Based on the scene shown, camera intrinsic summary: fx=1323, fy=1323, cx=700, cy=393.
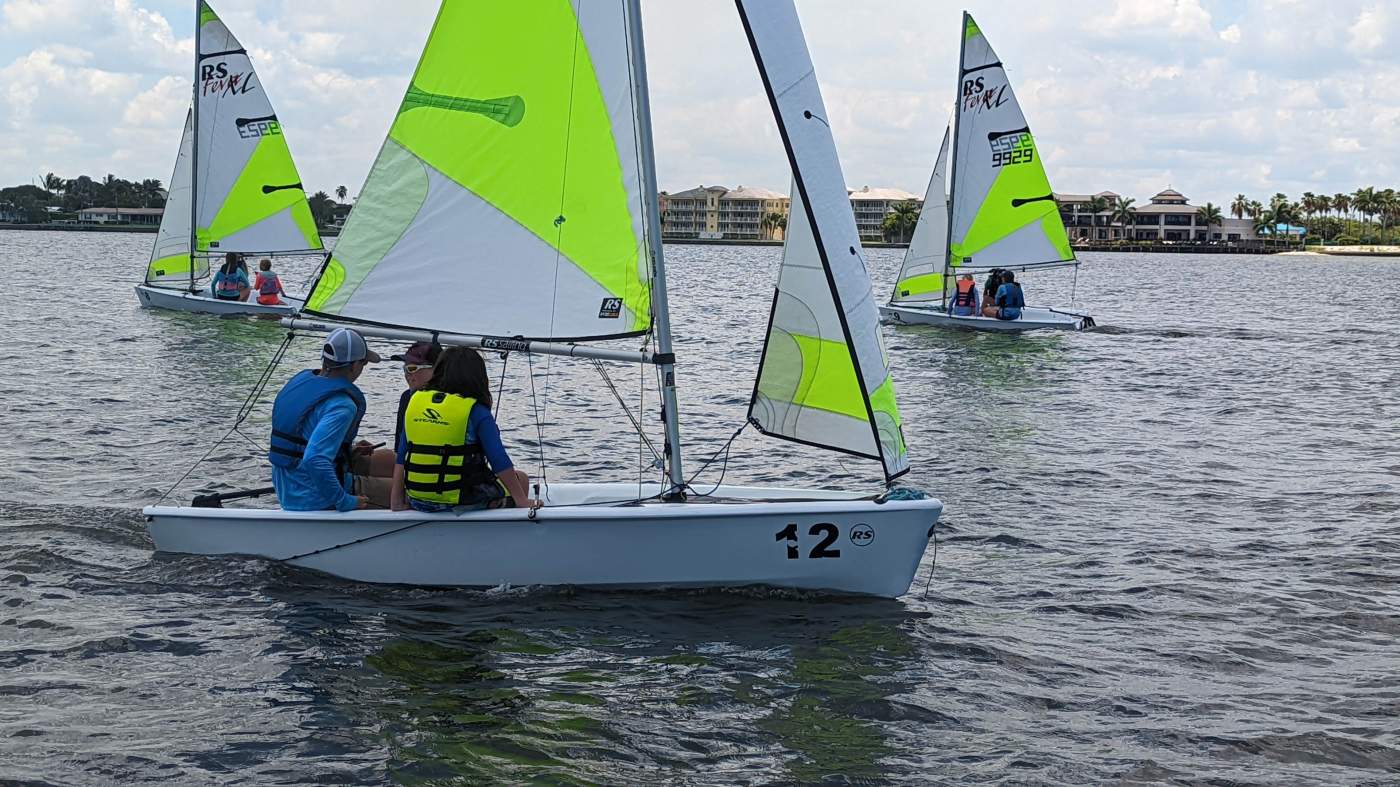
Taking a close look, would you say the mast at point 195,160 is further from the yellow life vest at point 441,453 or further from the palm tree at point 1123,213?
the palm tree at point 1123,213

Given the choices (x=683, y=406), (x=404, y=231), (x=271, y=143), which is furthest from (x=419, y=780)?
(x=271, y=143)

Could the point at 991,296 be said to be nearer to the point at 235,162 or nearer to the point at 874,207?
the point at 235,162

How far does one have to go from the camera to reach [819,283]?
→ 787 cm

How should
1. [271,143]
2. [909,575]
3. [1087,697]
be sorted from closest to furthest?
[1087,697]
[909,575]
[271,143]

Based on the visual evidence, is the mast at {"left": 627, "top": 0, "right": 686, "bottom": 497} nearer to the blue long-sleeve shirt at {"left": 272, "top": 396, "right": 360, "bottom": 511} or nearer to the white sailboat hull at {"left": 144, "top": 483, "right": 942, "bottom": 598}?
the white sailboat hull at {"left": 144, "top": 483, "right": 942, "bottom": 598}

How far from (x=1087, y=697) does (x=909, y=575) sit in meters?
1.41

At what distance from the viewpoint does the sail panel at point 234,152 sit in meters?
27.8

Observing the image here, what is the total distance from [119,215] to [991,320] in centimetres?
15444

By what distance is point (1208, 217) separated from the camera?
170250 mm

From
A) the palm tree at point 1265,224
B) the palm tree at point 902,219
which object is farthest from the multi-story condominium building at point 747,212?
the palm tree at point 1265,224

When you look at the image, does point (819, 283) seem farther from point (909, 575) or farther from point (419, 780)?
point (419, 780)

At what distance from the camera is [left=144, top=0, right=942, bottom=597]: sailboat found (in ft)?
25.5

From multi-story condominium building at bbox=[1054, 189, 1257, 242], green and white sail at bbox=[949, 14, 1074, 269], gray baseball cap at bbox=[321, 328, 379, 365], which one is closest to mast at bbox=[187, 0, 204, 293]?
green and white sail at bbox=[949, 14, 1074, 269]

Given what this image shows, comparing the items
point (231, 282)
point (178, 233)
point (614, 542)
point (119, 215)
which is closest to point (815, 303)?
point (614, 542)
